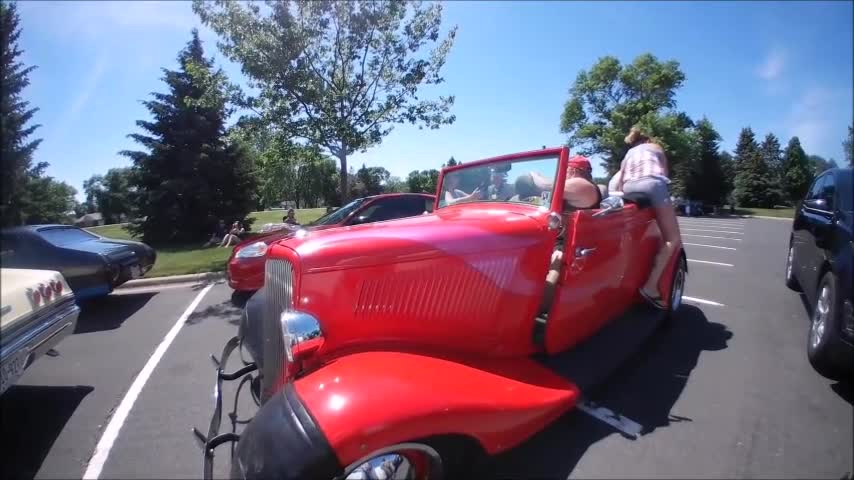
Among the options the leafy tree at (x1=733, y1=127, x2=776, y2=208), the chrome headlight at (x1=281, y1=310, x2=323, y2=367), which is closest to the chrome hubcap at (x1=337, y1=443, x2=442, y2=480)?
the chrome headlight at (x1=281, y1=310, x2=323, y2=367)

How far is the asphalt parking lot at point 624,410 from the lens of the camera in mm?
2045

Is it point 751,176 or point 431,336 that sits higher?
point 751,176

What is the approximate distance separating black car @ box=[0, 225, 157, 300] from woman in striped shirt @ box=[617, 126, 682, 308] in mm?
4446

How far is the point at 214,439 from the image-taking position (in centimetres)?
189

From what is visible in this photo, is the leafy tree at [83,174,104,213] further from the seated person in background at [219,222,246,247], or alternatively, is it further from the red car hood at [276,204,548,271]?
the seated person in background at [219,222,246,247]

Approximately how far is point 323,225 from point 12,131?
17.7 ft

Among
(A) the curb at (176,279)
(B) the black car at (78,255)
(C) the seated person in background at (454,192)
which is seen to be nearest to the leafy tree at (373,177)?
(A) the curb at (176,279)

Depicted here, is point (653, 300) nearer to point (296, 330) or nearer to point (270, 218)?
point (296, 330)

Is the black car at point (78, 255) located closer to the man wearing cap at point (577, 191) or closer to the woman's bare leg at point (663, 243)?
the man wearing cap at point (577, 191)

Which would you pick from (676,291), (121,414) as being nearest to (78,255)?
(121,414)

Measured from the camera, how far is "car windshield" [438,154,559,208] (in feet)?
9.49

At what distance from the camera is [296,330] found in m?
1.98

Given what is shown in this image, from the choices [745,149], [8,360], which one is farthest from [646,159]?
[8,360]

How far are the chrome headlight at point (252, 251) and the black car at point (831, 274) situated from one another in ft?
21.3
